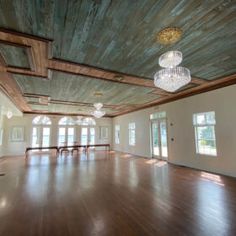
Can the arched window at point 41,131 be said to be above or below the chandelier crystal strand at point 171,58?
below

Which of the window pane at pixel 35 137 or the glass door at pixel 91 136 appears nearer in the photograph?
the window pane at pixel 35 137

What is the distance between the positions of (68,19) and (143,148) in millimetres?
8089

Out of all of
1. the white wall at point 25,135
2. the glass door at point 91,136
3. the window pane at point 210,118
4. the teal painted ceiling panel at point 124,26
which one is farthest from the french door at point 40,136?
the window pane at point 210,118

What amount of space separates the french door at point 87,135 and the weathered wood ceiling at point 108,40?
26.5 ft

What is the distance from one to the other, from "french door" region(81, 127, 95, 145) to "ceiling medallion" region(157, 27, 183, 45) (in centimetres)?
1077

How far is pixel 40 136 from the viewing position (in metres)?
11.2

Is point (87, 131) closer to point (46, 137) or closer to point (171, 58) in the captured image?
point (46, 137)

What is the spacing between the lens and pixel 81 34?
2.59 m

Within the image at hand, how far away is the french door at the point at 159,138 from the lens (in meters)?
7.67

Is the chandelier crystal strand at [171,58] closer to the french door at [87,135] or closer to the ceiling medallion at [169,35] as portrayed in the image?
the ceiling medallion at [169,35]

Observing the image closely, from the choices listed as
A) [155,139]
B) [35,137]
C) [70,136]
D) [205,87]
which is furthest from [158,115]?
[35,137]

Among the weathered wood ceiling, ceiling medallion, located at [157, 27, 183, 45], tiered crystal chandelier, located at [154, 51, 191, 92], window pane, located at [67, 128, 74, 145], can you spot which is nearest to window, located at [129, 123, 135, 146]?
window pane, located at [67, 128, 74, 145]

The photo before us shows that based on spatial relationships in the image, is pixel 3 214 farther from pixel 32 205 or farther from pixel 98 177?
pixel 98 177

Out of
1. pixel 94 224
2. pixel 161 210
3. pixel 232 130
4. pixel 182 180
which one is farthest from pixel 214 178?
pixel 94 224
